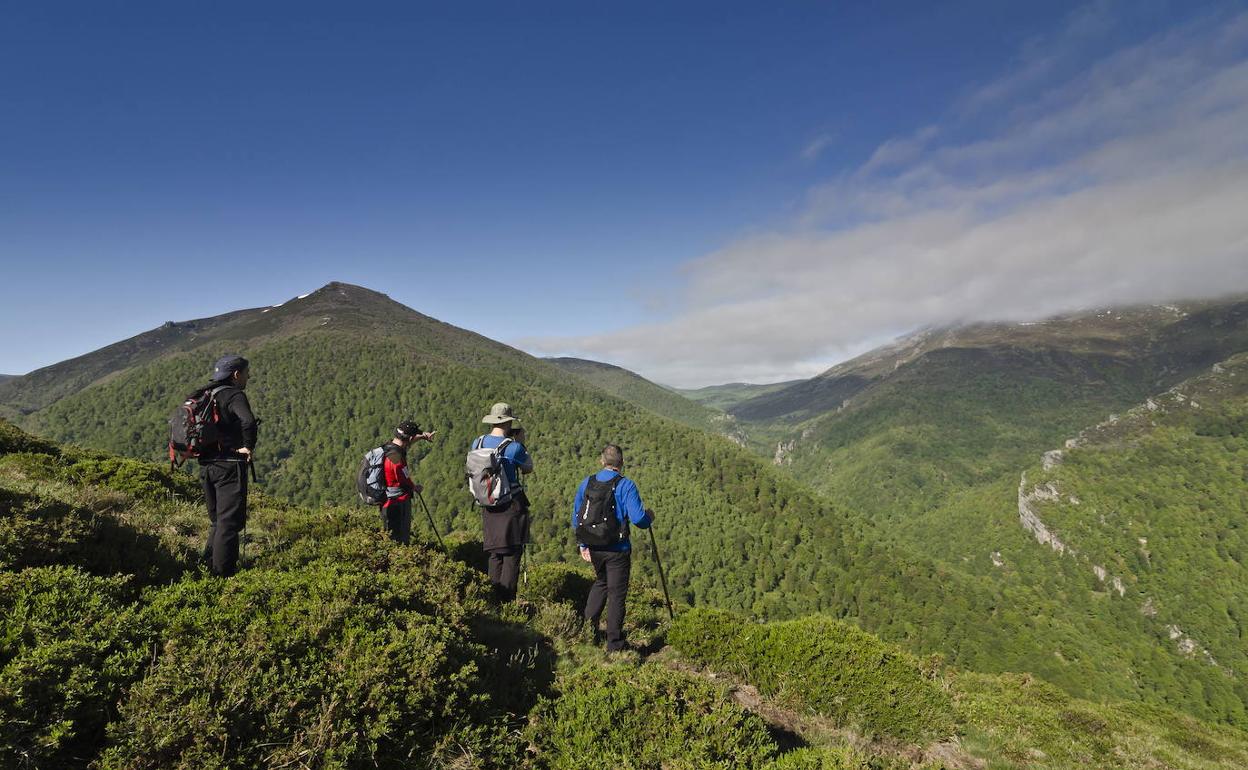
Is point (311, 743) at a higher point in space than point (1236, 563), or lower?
higher

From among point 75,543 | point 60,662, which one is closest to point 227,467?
point 75,543

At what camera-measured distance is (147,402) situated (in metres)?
168

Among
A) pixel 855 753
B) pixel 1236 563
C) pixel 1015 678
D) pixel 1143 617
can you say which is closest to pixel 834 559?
pixel 1143 617

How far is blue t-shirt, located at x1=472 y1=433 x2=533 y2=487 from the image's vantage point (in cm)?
816

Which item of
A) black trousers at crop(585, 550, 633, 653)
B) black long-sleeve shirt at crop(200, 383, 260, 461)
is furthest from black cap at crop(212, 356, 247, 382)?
black trousers at crop(585, 550, 633, 653)

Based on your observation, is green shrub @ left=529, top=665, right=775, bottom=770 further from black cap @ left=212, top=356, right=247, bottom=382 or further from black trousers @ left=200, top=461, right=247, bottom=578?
black cap @ left=212, top=356, right=247, bottom=382

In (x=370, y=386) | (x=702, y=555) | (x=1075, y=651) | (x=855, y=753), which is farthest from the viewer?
(x=370, y=386)

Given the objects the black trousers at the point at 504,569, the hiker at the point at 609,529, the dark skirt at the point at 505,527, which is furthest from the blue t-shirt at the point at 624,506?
the black trousers at the point at 504,569

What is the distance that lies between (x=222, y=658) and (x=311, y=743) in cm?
101

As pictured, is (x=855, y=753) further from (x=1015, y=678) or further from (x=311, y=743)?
(x=1015, y=678)

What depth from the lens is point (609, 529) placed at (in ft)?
25.1

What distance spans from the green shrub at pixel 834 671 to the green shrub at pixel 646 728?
311 cm

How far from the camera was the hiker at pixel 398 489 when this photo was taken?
394 inches

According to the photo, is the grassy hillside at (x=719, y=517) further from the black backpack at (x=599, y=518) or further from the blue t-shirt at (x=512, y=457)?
the black backpack at (x=599, y=518)
